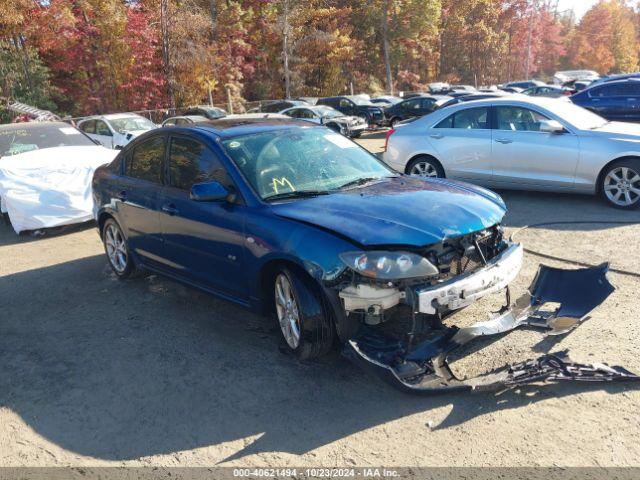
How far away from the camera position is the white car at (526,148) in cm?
794

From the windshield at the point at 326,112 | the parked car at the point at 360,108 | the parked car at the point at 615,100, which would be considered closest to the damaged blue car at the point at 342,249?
the parked car at the point at 615,100

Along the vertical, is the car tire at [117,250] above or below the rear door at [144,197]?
below

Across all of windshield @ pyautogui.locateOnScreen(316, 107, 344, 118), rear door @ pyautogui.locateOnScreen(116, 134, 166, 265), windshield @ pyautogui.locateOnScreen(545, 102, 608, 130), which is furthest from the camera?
windshield @ pyautogui.locateOnScreen(316, 107, 344, 118)

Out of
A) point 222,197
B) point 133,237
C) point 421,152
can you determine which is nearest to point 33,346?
point 133,237

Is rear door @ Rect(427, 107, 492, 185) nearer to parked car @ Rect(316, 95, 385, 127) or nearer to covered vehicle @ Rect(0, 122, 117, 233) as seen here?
covered vehicle @ Rect(0, 122, 117, 233)

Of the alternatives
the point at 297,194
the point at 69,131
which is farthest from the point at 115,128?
the point at 297,194

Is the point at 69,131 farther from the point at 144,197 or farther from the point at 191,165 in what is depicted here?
the point at 191,165

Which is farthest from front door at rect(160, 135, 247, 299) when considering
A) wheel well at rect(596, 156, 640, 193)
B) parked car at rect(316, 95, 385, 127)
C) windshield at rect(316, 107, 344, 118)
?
parked car at rect(316, 95, 385, 127)

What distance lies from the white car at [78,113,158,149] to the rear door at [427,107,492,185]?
31.3ft

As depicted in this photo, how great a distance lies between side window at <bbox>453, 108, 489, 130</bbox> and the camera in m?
9.06

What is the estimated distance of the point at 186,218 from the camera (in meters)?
4.88

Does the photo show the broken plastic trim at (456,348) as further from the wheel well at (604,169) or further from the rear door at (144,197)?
the wheel well at (604,169)

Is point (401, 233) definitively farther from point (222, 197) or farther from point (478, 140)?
point (478, 140)

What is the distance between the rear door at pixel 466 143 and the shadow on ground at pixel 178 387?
17.2 ft
